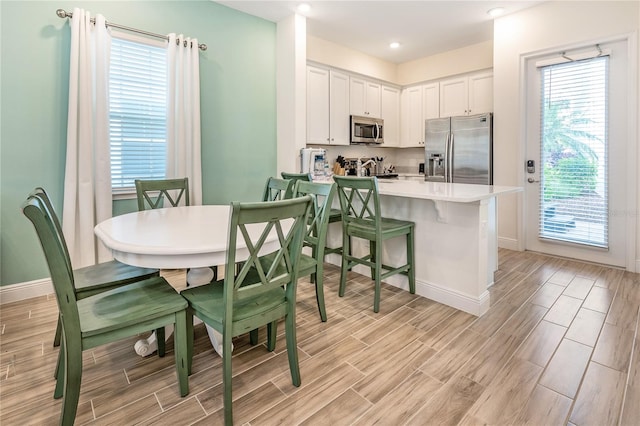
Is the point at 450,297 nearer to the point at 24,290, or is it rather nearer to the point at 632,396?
the point at 632,396

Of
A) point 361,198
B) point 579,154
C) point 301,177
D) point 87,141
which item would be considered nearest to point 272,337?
point 361,198

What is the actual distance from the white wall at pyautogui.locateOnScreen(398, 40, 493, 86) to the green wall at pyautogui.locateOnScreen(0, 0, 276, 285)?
9.22ft

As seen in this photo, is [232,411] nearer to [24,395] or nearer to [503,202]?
[24,395]

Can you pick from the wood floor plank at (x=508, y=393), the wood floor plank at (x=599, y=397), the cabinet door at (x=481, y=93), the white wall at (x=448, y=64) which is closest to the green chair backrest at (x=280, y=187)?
the wood floor plank at (x=508, y=393)

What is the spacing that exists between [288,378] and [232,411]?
365 mm

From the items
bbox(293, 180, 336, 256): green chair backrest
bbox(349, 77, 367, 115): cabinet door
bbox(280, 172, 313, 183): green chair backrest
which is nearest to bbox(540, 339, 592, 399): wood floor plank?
bbox(293, 180, 336, 256): green chair backrest

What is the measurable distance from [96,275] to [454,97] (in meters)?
5.24

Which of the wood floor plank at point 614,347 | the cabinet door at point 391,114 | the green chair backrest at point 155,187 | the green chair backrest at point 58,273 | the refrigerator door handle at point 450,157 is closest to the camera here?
the green chair backrest at point 58,273

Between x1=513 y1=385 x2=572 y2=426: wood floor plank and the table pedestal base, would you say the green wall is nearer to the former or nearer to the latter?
the table pedestal base

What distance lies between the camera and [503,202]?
14.1ft

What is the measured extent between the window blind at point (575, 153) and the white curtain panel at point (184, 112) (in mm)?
3882

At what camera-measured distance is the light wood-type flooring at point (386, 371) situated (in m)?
1.53

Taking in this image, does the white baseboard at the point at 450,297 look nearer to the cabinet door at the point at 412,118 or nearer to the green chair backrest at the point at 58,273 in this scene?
the green chair backrest at the point at 58,273

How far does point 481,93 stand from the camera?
4.99m
